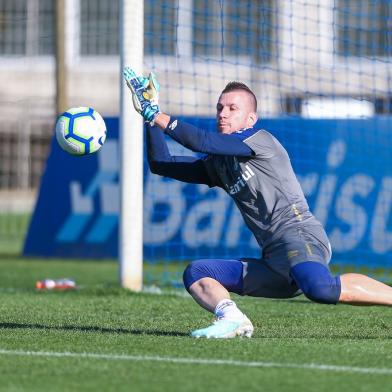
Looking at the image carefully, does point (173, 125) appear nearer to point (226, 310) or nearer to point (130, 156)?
point (226, 310)

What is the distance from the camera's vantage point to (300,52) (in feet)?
70.1

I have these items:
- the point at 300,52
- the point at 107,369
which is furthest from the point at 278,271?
the point at 300,52

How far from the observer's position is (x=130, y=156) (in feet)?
36.9

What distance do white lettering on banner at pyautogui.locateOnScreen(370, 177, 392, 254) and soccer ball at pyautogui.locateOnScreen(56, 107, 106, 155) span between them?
258 inches

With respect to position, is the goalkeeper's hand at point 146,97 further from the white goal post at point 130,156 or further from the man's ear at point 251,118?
the white goal post at point 130,156

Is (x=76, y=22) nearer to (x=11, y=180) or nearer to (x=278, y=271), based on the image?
(x=11, y=180)

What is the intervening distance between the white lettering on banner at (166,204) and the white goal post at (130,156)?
2574 mm

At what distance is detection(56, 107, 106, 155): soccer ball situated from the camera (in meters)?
7.96

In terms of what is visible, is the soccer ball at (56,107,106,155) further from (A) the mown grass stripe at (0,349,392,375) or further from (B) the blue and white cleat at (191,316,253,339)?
(A) the mown grass stripe at (0,349,392,375)

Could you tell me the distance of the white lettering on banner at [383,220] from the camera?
13.9 meters

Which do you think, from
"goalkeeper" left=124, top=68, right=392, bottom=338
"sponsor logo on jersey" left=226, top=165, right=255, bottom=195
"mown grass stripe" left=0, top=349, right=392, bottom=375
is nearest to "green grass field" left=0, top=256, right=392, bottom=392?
"mown grass stripe" left=0, top=349, right=392, bottom=375

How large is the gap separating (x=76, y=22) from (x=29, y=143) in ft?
12.5

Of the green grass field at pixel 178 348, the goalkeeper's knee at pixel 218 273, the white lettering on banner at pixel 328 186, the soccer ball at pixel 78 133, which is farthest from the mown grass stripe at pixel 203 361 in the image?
the white lettering on banner at pixel 328 186

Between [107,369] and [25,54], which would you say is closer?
[107,369]
